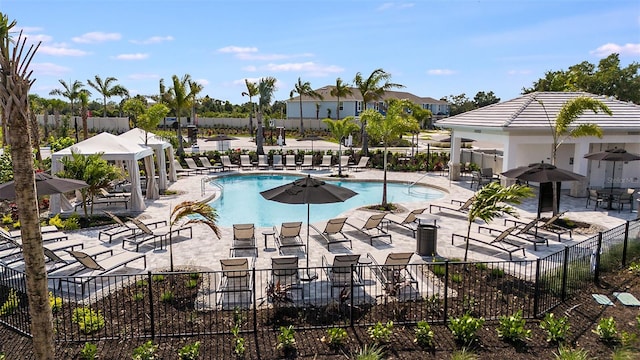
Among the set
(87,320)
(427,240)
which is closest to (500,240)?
(427,240)

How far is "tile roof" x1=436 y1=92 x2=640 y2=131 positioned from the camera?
21.2m

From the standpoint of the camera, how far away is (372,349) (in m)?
7.22

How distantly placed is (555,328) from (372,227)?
23.2 ft

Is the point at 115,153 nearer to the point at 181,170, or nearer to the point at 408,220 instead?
the point at 181,170

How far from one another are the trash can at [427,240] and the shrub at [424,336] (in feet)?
15.7

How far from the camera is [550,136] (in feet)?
69.5

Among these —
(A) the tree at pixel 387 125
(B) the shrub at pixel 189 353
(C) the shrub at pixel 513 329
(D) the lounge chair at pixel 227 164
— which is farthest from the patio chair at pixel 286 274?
(D) the lounge chair at pixel 227 164

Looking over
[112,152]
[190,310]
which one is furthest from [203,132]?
[190,310]

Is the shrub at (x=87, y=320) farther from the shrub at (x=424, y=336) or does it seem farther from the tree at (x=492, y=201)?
the tree at (x=492, y=201)

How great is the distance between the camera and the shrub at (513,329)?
792cm

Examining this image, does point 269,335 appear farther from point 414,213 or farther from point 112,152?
point 112,152

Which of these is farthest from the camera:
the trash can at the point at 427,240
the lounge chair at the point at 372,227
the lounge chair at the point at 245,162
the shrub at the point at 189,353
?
the lounge chair at the point at 245,162

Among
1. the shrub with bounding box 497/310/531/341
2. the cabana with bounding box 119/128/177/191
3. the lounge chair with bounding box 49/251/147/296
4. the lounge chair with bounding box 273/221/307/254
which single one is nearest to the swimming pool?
the cabana with bounding box 119/128/177/191

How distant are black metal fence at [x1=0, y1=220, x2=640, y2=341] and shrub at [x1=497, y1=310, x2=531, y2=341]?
0.77 metres
